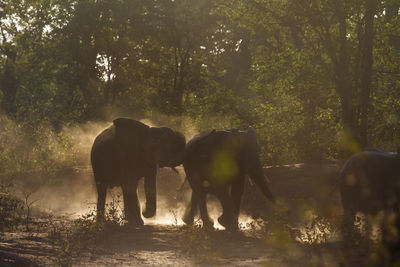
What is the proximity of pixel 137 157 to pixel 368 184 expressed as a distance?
534 centimetres

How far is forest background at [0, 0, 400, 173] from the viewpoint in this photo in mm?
18375

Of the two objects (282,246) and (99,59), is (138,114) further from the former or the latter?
(282,246)

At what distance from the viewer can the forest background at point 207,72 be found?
18375 millimetres

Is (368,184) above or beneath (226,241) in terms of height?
above

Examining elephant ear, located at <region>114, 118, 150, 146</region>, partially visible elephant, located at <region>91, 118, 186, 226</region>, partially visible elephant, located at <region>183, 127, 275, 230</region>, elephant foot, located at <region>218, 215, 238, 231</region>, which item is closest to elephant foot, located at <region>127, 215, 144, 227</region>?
partially visible elephant, located at <region>91, 118, 186, 226</region>

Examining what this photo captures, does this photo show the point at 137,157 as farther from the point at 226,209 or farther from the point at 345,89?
the point at 345,89

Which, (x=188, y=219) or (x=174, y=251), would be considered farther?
(x=188, y=219)

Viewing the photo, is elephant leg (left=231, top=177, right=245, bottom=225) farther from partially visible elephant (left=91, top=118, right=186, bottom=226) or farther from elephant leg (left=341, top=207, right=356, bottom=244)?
elephant leg (left=341, top=207, right=356, bottom=244)

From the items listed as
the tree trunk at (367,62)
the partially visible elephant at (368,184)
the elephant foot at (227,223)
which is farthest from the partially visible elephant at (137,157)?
the tree trunk at (367,62)

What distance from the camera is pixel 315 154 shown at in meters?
21.2

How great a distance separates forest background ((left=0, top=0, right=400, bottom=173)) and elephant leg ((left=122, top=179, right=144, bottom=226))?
23.9 feet

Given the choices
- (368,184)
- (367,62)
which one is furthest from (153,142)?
(367,62)

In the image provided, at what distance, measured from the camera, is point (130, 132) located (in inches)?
527

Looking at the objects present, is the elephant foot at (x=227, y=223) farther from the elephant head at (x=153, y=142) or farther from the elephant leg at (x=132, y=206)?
the elephant leg at (x=132, y=206)
